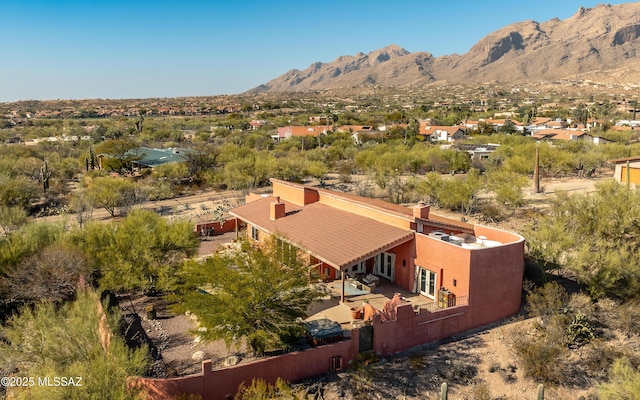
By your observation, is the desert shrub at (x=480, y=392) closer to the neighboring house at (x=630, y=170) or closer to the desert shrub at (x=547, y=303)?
the desert shrub at (x=547, y=303)

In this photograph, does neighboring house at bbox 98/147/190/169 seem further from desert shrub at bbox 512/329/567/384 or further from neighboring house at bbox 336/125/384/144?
desert shrub at bbox 512/329/567/384

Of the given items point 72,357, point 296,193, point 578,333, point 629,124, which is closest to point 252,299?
point 72,357

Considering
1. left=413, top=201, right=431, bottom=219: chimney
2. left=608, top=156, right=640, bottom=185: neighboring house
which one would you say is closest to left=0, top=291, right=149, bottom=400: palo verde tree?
left=413, top=201, right=431, bottom=219: chimney

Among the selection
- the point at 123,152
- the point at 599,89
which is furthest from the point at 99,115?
the point at 599,89

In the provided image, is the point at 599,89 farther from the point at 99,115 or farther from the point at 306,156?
the point at 99,115

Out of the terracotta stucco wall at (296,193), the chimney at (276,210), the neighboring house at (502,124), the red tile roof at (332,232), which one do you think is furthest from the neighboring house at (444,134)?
the chimney at (276,210)

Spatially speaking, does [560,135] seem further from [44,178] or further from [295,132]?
[44,178]
